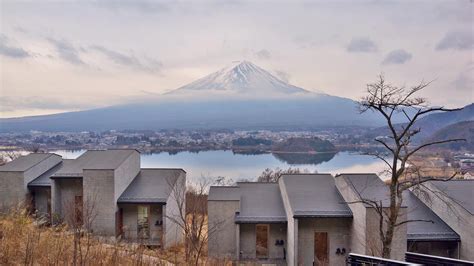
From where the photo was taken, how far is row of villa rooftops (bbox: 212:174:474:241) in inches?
434

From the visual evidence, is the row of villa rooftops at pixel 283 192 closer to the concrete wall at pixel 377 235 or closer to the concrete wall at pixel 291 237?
the concrete wall at pixel 291 237

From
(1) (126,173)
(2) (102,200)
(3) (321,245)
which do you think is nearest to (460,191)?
(3) (321,245)

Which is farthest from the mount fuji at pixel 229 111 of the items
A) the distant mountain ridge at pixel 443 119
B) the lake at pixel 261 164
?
the lake at pixel 261 164

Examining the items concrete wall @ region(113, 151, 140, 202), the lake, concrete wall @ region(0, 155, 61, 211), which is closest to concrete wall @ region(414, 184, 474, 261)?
concrete wall @ region(113, 151, 140, 202)

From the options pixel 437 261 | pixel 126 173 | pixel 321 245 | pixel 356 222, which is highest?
→ pixel 126 173

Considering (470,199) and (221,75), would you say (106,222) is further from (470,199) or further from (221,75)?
(221,75)

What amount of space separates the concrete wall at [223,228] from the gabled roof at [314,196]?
1776 mm

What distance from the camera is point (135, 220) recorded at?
1257 centimetres

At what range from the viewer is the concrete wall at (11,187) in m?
13.3

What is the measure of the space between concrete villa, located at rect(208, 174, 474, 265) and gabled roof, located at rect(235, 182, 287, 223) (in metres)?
0.03

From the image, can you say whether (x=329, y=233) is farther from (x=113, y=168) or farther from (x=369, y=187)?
(x=113, y=168)

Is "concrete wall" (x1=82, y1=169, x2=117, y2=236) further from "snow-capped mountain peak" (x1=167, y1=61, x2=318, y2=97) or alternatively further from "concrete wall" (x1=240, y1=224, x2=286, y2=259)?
"snow-capped mountain peak" (x1=167, y1=61, x2=318, y2=97)

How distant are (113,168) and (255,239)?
185 inches

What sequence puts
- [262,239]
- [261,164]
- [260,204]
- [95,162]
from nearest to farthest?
[262,239] → [260,204] → [95,162] → [261,164]
